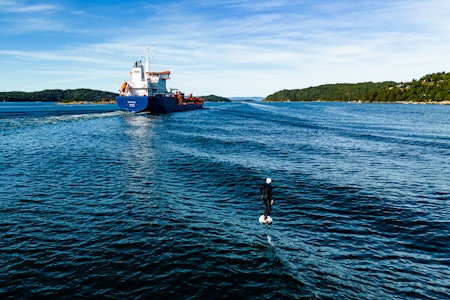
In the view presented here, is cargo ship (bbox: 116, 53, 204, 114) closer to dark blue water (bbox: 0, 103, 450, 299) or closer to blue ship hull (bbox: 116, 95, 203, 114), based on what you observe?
blue ship hull (bbox: 116, 95, 203, 114)

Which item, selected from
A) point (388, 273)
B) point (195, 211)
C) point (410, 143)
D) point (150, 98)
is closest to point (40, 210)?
point (195, 211)

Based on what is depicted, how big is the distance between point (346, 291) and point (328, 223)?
7.61 m

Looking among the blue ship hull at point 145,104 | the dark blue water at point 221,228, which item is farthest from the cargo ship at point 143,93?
the dark blue water at point 221,228

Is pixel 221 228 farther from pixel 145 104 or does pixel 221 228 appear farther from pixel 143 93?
pixel 143 93

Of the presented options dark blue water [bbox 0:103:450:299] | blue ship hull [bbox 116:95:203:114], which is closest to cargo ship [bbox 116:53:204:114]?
blue ship hull [bbox 116:95:203:114]

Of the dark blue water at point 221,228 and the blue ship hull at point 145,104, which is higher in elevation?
the blue ship hull at point 145,104

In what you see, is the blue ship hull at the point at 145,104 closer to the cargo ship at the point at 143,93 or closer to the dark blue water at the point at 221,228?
the cargo ship at the point at 143,93

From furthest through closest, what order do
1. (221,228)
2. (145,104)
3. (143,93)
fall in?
(143,93) < (145,104) < (221,228)

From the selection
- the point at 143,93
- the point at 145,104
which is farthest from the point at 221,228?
the point at 143,93

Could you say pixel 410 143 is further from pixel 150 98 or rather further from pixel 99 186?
pixel 150 98

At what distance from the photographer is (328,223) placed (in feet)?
67.8

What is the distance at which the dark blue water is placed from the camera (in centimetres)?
1382

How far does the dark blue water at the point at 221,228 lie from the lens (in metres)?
13.8

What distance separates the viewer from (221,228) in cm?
1962
